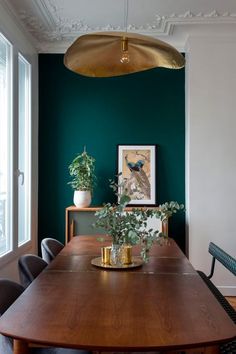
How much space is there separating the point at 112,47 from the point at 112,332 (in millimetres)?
1743

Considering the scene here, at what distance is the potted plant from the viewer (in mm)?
4379

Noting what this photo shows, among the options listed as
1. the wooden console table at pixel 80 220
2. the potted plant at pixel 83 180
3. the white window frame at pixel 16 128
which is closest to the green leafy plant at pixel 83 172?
the potted plant at pixel 83 180

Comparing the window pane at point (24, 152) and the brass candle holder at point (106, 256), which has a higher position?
the window pane at point (24, 152)

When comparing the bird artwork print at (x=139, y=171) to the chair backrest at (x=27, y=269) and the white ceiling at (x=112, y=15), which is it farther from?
the chair backrest at (x=27, y=269)

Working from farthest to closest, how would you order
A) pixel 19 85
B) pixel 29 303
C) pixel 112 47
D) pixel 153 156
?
pixel 153 156 → pixel 19 85 → pixel 112 47 → pixel 29 303

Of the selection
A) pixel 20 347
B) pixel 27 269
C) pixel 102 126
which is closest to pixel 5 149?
pixel 102 126

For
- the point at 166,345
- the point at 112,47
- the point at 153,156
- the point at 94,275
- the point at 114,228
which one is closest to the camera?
the point at 166,345

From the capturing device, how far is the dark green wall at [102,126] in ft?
15.5

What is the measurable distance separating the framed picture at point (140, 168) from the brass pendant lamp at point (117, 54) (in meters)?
2.08

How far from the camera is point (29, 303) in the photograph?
156 centimetres

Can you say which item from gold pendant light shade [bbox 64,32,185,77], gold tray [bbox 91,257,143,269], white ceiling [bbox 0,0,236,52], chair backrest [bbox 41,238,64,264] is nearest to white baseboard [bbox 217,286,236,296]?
chair backrest [bbox 41,238,64,264]

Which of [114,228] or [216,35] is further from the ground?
[216,35]

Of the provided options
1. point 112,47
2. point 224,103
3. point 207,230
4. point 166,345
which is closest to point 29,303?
point 166,345

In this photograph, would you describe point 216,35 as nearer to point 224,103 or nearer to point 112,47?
point 224,103
